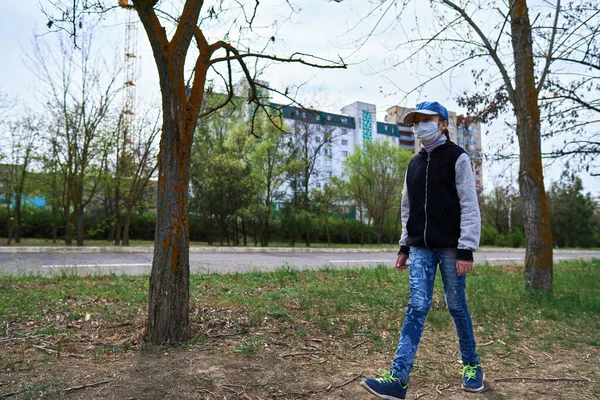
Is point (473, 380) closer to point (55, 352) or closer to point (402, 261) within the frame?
point (402, 261)

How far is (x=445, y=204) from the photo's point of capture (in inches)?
112

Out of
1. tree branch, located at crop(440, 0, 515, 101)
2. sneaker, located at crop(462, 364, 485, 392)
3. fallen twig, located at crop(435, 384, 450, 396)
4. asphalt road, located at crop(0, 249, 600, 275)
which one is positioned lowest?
fallen twig, located at crop(435, 384, 450, 396)

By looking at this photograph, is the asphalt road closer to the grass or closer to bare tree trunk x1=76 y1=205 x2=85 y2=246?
the grass

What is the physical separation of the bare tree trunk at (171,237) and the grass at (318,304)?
70 cm

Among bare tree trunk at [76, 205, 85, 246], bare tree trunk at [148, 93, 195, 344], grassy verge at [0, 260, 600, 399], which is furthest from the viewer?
bare tree trunk at [76, 205, 85, 246]

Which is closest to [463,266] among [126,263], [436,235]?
[436,235]

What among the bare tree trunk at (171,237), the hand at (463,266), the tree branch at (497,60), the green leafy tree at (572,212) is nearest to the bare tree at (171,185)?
the bare tree trunk at (171,237)

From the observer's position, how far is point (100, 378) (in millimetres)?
2936

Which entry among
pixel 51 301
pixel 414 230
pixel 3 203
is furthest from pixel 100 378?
pixel 3 203

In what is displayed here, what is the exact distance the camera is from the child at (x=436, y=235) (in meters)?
2.71

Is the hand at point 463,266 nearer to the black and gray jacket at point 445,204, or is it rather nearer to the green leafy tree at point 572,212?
the black and gray jacket at point 445,204

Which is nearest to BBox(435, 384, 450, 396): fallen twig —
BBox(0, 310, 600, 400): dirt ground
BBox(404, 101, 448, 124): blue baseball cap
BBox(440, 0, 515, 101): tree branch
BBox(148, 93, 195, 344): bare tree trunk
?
BBox(0, 310, 600, 400): dirt ground

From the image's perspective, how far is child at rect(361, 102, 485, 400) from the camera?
2.71 meters

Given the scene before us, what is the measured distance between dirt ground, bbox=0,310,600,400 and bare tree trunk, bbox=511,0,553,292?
247cm
